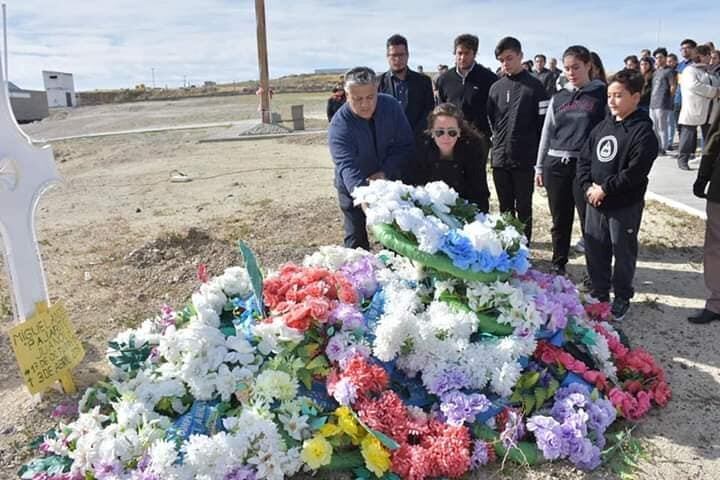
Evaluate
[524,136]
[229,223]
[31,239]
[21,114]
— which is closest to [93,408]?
[31,239]

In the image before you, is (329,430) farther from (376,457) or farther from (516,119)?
(516,119)

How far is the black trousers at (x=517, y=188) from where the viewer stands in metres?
4.85

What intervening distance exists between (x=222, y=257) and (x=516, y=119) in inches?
112

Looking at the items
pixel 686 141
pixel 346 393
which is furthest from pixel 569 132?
pixel 686 141

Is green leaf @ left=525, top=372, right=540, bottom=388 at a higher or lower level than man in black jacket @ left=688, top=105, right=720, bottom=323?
lower

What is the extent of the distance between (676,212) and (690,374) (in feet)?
12.9

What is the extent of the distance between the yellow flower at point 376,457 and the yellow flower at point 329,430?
0.14m

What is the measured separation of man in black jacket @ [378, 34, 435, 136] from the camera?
4.88 meters

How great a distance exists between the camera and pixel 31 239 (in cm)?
318

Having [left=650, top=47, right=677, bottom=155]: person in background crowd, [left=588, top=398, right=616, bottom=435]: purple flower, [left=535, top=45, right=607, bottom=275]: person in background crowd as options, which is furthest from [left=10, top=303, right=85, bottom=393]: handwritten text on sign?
[left=650, top=47, right=677, bottom=155]: person in background crowd

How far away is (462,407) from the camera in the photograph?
2695mm

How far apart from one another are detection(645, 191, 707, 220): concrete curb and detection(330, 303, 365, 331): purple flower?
524 cm

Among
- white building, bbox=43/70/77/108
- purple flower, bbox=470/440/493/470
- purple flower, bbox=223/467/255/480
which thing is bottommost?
purple flower, bbox=470/440/493/470

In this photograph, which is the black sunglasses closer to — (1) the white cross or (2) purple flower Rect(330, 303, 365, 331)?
(2) purple flower Rect(330, 303, 365, 331)
